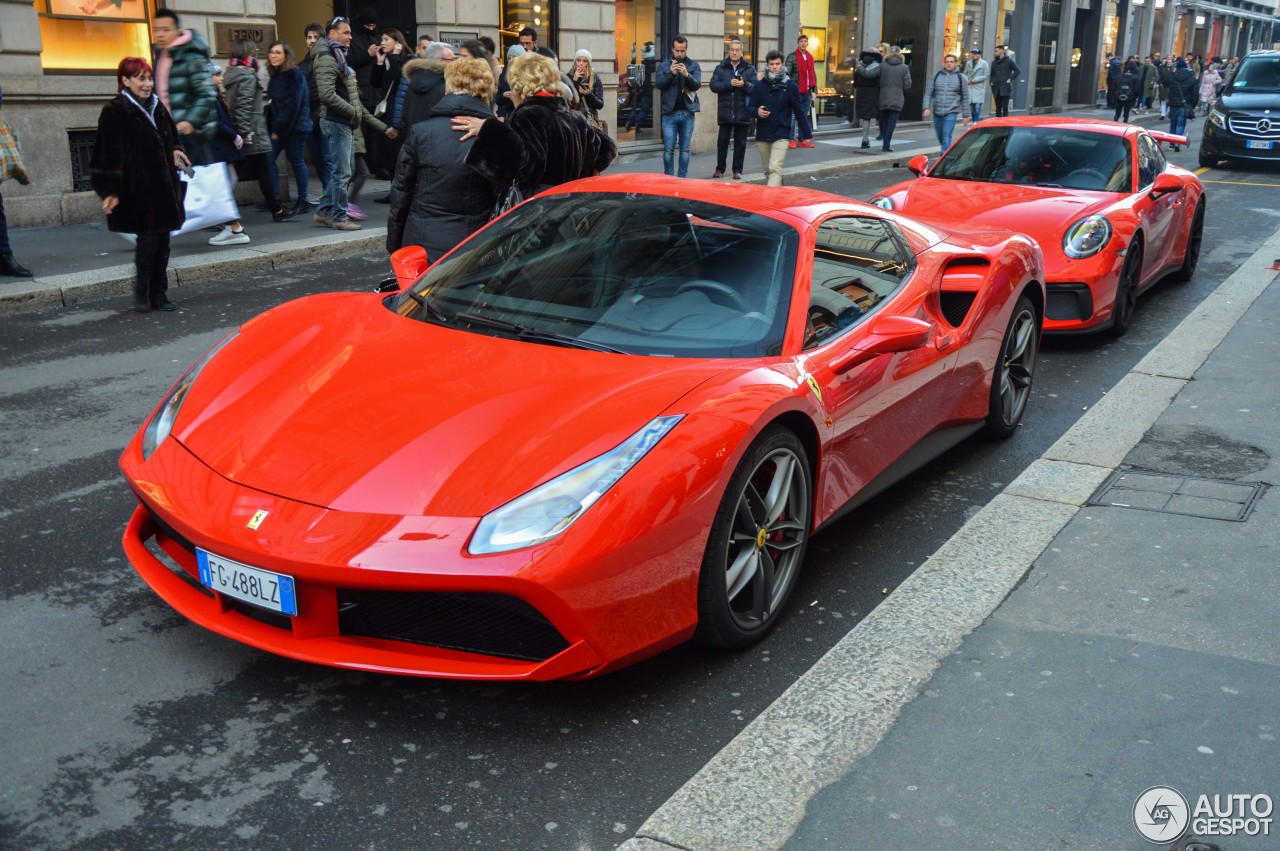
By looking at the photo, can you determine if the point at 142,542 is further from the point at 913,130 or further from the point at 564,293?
the point at 913,130

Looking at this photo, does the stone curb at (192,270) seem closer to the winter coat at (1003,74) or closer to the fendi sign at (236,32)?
the fendi sign at (236,32)

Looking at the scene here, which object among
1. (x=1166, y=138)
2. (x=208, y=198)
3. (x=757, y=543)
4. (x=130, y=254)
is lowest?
(x=130, y=254)

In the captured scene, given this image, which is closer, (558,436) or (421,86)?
(558,436)

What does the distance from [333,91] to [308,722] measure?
31.9ft

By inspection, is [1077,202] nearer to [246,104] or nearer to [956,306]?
[956,306]

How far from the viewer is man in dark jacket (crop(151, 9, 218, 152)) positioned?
10.2 m

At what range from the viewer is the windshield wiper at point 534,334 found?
12.9ft

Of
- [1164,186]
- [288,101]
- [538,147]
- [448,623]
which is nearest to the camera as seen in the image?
[448,623]

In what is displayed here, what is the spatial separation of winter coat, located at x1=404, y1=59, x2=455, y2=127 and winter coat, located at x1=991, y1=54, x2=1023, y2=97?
19.0 meters

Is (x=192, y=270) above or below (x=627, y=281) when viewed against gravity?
below

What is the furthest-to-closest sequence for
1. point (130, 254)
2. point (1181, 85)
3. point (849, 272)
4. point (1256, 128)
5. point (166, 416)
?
point (1181, 85), point (1256, 128), point (130, 254), point (849, 272), point (166, 416)

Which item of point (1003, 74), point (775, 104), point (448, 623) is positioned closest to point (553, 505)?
point (448, 623)

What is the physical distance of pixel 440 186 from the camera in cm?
659

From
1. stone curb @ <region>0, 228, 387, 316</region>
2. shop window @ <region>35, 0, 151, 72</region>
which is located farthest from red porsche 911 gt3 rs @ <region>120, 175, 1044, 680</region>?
shop window @ <region>35, 0, 151, 72</region>
